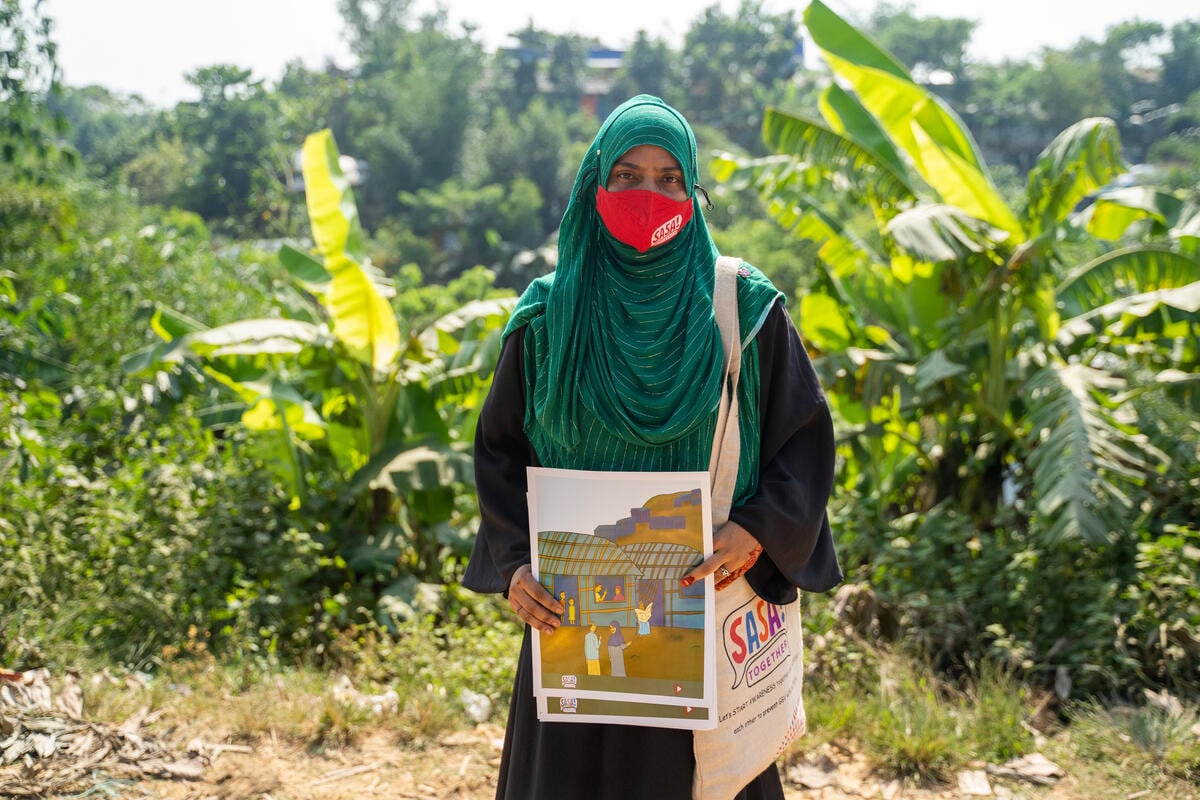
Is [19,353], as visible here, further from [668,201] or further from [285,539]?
[668,201]

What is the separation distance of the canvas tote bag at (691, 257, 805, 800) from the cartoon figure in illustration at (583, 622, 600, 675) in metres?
0.23

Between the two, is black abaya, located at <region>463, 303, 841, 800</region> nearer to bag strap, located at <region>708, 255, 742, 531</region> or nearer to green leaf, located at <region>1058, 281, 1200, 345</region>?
bag strap, located at <region>708, 255, 742, 531</region>

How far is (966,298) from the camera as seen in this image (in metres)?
5.52

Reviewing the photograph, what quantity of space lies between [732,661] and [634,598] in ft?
0.81

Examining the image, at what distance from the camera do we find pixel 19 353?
557cm

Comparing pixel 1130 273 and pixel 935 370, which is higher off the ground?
pixel 1130 273

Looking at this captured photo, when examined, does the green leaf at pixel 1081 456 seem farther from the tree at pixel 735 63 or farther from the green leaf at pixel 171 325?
the tree at pixel 735 63

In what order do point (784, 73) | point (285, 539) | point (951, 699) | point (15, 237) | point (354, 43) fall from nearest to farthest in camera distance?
point (951, 699), point (285, 539), point (15, 237), point (784, 73), point (354, 43)

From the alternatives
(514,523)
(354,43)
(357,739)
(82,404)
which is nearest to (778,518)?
(514,523)

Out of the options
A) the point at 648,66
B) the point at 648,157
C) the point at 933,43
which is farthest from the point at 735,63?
the point at 648,157

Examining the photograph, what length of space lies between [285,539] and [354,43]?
71589 millimetres

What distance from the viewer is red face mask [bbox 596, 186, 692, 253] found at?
193cm

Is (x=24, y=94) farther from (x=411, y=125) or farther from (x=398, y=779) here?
(x=411, y=125)

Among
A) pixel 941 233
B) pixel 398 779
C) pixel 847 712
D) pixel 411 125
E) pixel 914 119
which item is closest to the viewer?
pixel 398 779
